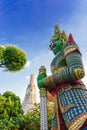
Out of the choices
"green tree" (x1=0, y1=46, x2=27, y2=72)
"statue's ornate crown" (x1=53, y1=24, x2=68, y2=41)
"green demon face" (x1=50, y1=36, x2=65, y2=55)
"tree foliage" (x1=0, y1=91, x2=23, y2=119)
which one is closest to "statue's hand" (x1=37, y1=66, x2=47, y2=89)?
"green demon face" (x1=50, y1=36, x2=65, y2=55)

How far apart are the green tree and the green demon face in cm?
494

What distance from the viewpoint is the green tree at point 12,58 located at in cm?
1108

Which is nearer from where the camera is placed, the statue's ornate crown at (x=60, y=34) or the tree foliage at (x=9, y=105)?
the statue's ornate crown at (x=60, y=34)

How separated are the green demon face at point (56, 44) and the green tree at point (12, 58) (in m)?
4.94

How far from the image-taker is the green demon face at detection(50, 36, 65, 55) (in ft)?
21.0

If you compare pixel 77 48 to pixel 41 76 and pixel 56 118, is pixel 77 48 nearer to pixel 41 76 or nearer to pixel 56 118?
pixel 41 76

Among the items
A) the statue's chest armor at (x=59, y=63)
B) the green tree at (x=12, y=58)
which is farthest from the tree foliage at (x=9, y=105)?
the statue's chest armor at (x=59, y=63)

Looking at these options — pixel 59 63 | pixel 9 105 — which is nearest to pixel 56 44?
pixel 59 63

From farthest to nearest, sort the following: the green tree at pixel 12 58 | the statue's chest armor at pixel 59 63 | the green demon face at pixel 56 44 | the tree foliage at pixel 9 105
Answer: the green tree at pixel 12 58
the tree foliage at pixel 9 105
the green demon face at pixel 56 44
the statue's chest armor at pixel 59 63

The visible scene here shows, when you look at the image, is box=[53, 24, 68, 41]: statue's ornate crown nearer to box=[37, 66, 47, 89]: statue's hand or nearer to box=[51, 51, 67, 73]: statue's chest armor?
box=[51, 51, 67, 73]: statue's chest armor

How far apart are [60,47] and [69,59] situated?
3.54ft

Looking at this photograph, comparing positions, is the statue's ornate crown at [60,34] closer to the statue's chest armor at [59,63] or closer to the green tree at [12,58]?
the statue's chest armor at [59,63]

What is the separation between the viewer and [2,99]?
10.1m

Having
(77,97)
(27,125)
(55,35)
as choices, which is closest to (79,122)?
(77,97)
